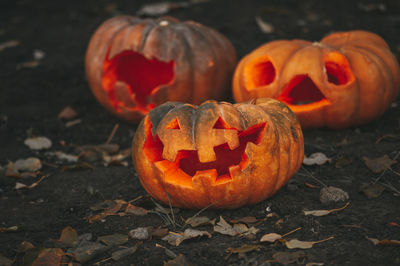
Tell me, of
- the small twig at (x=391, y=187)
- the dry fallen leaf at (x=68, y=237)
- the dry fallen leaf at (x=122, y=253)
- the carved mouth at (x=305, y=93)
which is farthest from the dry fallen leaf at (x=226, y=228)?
the carved mouth at (x=305, y=93)

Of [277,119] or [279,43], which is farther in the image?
[279,43]

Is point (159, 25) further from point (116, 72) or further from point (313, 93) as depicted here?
point (313, 93)

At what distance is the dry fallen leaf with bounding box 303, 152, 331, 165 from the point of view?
3.51m

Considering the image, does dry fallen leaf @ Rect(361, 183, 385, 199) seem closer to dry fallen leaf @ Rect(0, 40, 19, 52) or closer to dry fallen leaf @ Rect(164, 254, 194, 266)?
dry fallen leaf @ Rect(164, 254, 194, 266)

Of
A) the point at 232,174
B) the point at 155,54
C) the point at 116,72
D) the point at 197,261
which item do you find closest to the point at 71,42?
the point at 116,72

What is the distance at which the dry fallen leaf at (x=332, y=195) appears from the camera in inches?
116

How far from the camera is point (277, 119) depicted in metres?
3.00

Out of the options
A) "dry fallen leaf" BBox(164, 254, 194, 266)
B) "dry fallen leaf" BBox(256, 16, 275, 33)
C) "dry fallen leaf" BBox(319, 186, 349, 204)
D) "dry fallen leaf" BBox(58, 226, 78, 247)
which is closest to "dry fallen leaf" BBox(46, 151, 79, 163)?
"dry fallen leaf" BBox(58, 226, 78, 247)

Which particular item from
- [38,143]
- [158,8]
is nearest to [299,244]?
[38,143]

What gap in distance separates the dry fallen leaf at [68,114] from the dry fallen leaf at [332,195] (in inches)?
112

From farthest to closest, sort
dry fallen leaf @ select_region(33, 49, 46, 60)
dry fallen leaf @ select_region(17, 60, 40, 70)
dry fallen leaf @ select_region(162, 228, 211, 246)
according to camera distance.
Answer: dry fallen leaf @ select_region(33, 49, 46, 60)
dry fallen leaf @ select_region(17, 60, 40, 70)
dry fallen leaf @ select_region(162, 228, 211, 246)

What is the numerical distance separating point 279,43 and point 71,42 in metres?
3.25

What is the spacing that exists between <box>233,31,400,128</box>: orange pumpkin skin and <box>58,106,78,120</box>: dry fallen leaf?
172 centimetres

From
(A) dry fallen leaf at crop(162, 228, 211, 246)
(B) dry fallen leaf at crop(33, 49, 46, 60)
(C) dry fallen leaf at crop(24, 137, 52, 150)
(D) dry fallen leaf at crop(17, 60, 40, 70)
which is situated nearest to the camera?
(A) dry fallen leaf at crop(162, 228, 211, 246)
